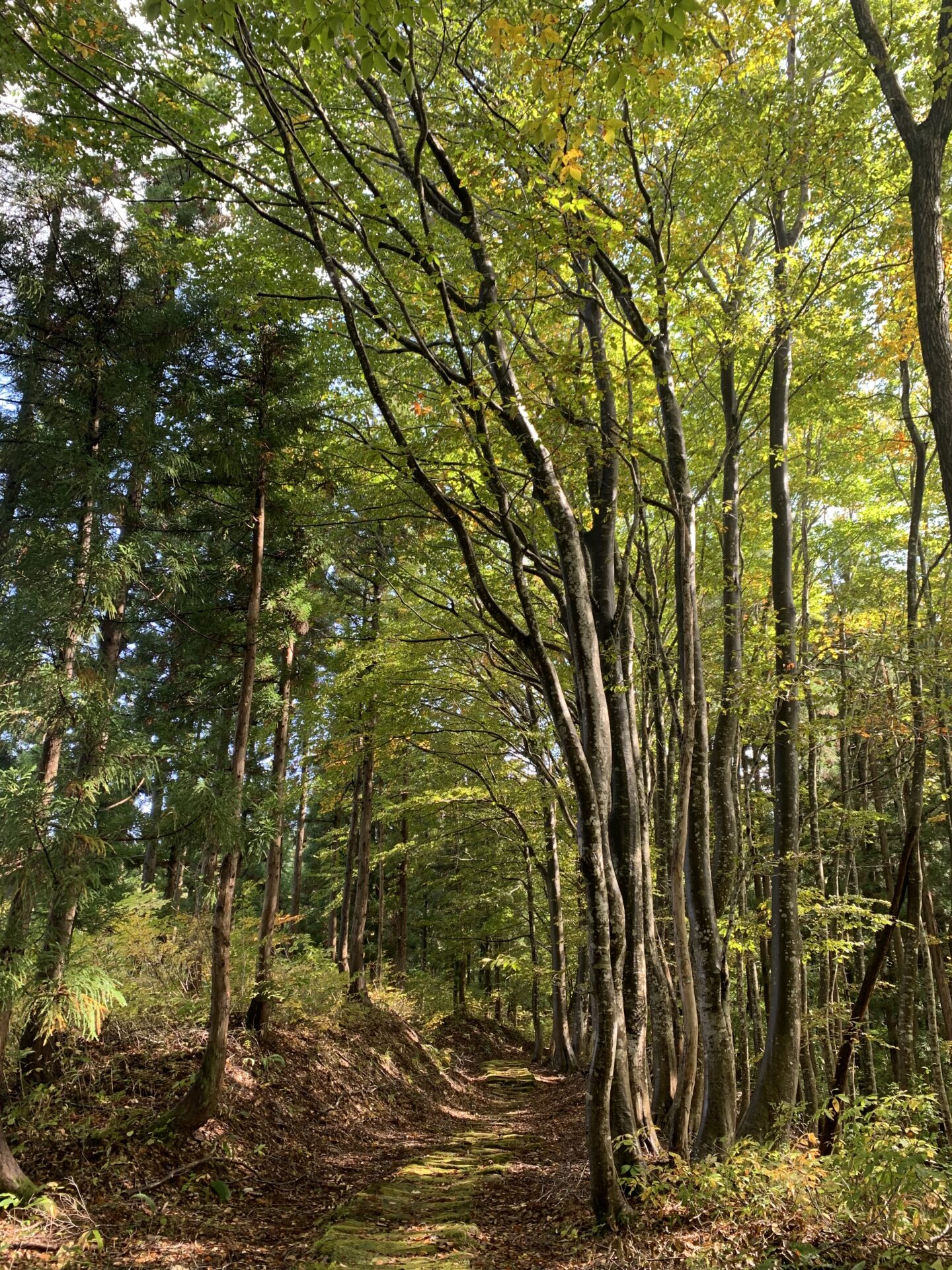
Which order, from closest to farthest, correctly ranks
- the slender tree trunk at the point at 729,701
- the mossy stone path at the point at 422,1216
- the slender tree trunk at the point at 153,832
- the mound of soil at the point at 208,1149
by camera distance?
the mossy stone path at the point at 422,1216
the mound of soil at the point at 208,1149
the slender tree trunk at the point at 153,832
the slender tree trunk at the point at 729,701

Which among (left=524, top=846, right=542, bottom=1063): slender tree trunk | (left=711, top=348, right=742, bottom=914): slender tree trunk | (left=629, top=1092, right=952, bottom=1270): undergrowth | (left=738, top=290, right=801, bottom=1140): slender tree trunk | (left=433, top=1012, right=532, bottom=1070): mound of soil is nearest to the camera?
(left=629, top=1092, right=952, bottom=1270): undergrowth

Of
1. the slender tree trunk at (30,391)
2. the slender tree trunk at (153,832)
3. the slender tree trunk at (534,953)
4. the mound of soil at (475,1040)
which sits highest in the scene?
the slender tree trunk at (30,391)

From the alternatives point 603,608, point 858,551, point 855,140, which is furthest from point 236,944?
point 858,551

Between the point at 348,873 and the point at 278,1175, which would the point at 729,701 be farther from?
the point at 348,873

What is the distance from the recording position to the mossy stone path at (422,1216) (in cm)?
426

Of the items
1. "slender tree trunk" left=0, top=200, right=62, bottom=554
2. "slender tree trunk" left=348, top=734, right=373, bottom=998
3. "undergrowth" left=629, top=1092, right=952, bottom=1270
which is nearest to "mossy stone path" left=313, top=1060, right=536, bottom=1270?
"undergrowth" left=629, top=1092, right=952, bottom=1270

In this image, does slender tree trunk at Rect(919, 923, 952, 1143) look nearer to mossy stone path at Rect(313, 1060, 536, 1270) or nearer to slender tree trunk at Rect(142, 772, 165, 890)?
mossy stone path at Rect(313, 1060, 536, 1270)

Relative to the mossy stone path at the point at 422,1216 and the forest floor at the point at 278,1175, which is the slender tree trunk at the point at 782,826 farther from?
the mossy stone path at the point at 422,1216

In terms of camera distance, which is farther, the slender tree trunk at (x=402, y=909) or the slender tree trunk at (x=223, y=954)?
the slender tree trunk at (x=402, y=909)

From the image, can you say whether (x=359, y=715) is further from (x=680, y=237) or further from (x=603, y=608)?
(x=680, y=237)

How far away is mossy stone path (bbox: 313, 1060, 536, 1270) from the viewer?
426 cm

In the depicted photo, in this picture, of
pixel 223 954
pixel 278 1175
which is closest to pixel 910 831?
pixel 223 954

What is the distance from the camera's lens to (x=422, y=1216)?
5234 mm

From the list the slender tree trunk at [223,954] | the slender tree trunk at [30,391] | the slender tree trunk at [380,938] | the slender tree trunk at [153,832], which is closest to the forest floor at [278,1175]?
the slender tree trunk at [223,954]
